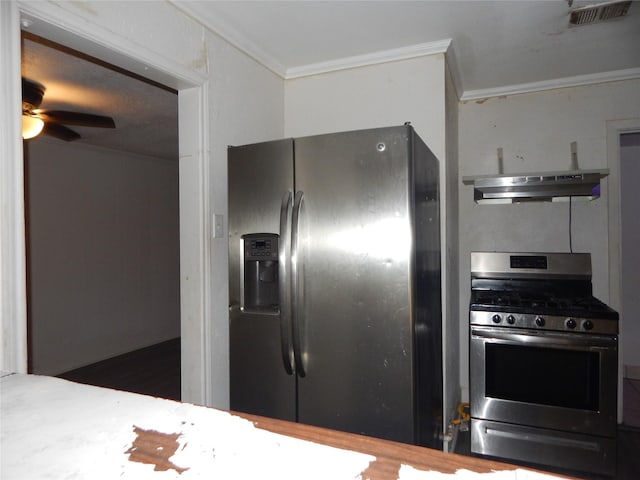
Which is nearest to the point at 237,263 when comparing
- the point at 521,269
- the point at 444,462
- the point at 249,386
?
the point at 249,386

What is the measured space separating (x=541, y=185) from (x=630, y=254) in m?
1.91

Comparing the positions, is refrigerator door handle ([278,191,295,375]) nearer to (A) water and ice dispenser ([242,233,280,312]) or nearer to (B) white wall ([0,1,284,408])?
(A) water and ice dispenser ([242,233,280,312])

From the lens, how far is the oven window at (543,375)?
86.3 inches

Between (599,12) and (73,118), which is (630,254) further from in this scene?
(73,118)

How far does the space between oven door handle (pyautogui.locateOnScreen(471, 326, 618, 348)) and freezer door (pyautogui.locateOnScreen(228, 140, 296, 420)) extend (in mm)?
1345

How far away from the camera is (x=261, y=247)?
1676 millimetres

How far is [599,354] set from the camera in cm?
216

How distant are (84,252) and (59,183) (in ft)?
2.55

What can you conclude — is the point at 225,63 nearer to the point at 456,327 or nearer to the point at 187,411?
the point at 187,411

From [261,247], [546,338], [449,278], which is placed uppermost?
[261,247]

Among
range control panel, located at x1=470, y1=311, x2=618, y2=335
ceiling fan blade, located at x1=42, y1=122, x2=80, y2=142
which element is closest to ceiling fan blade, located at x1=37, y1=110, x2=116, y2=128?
ceiling fan blade, located at x1=42, y1=122, x2=80, y2=142

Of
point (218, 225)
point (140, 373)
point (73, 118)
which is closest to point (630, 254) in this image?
point (218, 225)

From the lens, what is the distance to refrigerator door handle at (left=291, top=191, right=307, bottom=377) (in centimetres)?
155

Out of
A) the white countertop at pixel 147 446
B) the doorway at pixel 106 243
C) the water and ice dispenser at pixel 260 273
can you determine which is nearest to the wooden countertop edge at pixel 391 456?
the white countertop at pixel 147 446
